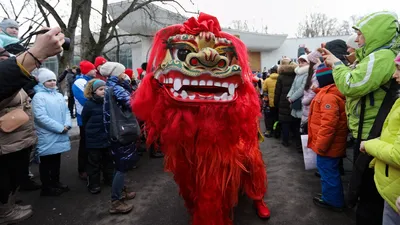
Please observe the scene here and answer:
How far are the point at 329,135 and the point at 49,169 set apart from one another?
335 centimetres

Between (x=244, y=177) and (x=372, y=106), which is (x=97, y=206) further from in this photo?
(x=372, y=106)

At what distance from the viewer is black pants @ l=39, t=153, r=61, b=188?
3.27m

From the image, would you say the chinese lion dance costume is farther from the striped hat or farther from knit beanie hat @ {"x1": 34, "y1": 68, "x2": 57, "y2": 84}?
knit beanie hat @ {"x1": 34, "y1": 68, "x2": 57, "y2": 84}

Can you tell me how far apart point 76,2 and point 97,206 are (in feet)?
24.8

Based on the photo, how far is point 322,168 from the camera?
2.73 m

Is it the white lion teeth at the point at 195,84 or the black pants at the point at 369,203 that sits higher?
the white lion teeth at the point at 195,84

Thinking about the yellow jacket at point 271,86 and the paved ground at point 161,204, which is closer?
the paved ground at point 161,204

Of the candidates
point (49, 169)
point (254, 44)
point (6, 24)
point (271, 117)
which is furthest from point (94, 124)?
point (254, 44)

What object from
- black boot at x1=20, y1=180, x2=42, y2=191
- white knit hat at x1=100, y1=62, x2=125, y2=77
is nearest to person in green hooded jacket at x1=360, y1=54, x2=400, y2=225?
white knit hat at x1=100, y1=62, x2=125, y2=77

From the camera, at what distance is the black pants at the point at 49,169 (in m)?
3.27

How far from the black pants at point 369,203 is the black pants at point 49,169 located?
11.1 feet

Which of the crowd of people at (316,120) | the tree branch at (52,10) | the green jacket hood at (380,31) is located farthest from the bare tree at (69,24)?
the green jacket hood at (380,31)

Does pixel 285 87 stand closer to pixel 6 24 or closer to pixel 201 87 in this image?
pixel 201 87

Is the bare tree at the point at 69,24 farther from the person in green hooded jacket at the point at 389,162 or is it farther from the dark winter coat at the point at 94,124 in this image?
the person in green hooded jacket at the point at 389,162
